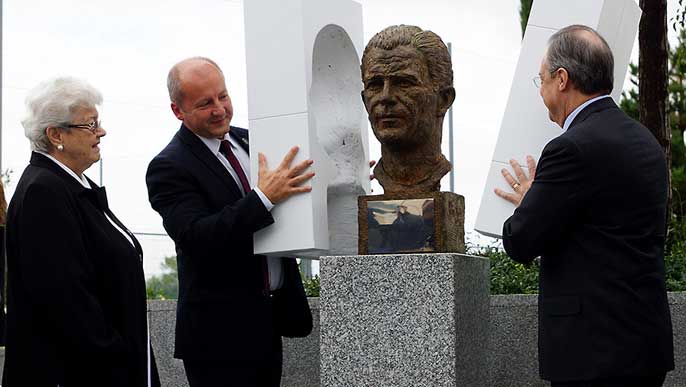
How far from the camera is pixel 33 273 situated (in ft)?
14.5

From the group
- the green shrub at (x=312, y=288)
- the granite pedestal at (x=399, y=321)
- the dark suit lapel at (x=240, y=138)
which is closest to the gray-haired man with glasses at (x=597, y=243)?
the granite pedestal at (x=399, y=321)

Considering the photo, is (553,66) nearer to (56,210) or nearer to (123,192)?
(56,210)

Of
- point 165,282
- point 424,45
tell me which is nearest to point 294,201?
point 424,45

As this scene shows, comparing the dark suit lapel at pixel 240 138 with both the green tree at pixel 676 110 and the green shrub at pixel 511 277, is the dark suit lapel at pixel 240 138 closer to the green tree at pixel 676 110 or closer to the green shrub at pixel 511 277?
the green shrub at pixel 511 277

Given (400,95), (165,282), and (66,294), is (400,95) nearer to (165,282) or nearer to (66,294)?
(66,294)

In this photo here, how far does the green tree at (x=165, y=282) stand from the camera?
1252 centimetres

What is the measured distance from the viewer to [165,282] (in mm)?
12758

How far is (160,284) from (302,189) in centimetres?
802

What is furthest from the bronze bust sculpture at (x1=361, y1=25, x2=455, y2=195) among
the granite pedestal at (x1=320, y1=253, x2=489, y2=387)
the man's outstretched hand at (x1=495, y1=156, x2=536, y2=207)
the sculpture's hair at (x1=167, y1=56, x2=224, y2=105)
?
the sculpture's hair at (x1=167, y1=56, x2=224, y2=105)

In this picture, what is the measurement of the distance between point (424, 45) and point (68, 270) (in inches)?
71.2

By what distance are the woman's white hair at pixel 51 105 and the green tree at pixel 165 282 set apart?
7751mm

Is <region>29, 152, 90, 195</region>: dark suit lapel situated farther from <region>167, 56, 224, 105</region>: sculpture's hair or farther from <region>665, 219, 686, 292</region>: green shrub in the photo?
<region>665, 219, 686, 292</region>: green shrub

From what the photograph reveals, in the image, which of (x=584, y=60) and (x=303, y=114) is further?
(x=303, y=114)

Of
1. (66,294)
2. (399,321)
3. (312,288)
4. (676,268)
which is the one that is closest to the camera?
(66,294)
